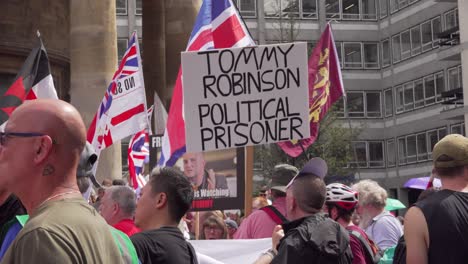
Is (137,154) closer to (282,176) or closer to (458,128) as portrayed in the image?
(282,176)

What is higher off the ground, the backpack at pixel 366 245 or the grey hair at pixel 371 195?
the grey hair at pixel 371 195

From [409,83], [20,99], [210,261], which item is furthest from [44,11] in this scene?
[409,83]

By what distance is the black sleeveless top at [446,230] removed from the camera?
5.78 m

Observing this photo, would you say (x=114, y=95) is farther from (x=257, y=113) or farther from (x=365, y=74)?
(x=365, y=74)

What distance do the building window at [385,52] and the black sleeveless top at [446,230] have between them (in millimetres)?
57535

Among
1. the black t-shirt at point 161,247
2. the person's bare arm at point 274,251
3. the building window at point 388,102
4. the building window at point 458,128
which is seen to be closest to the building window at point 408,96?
the building window at point 388,102

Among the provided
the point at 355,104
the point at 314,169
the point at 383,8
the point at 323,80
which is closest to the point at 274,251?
the point at 314,169

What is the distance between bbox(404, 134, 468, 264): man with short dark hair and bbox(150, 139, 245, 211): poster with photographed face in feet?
12.7

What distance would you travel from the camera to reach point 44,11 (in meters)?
23.4

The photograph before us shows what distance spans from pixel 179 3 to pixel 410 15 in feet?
134

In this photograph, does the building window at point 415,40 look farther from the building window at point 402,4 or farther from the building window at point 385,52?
the building window at point 385,52

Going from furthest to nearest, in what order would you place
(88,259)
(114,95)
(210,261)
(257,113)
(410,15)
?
(410,15) < (114,95) < (257,113) < (210,261) < (88,259)

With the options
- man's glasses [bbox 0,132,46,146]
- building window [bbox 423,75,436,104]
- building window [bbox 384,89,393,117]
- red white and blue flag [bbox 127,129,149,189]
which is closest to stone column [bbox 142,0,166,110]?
red white and blue flag [bbox 127,129,149,189]

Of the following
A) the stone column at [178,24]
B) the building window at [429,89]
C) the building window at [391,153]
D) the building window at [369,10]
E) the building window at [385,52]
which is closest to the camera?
the stone column at [178,24]
